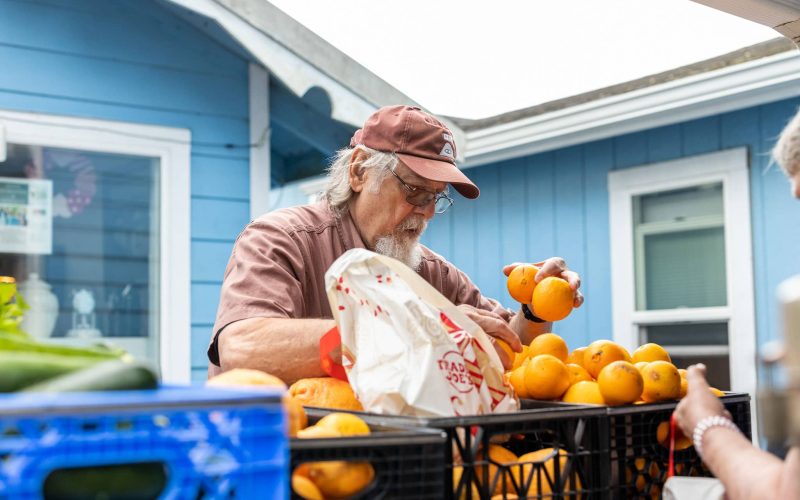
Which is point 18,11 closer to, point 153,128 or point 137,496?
point 153,128

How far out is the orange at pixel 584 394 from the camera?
1.74 m

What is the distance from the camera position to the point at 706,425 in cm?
142

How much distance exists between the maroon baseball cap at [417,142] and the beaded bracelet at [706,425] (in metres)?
1.31

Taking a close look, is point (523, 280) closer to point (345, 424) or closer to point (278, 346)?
point (278, 346)

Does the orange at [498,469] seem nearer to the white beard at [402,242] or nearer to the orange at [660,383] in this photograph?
the orange at [660,383]

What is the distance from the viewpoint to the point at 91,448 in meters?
0.88

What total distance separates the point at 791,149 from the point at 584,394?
592 mm

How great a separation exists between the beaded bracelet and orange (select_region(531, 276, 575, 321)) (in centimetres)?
75

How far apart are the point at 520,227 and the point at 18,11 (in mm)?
3533

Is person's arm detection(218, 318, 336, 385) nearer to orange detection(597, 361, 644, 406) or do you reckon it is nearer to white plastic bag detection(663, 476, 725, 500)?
orange detection(597, 361, 644, 406)

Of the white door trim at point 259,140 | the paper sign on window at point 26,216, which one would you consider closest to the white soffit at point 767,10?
the white door trim at point 259,140

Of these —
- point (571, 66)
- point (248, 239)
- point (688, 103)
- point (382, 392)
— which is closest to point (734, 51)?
point (688, 103)

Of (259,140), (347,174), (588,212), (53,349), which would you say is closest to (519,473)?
(53,349)

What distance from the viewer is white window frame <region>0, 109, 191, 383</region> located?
4.66 m
